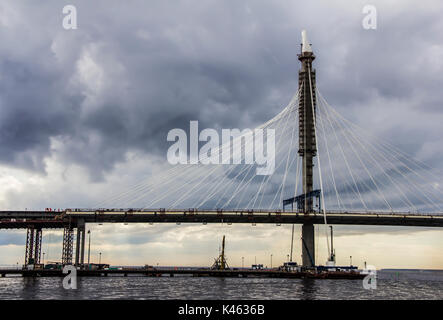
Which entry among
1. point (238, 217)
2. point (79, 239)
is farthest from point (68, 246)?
point (238, 217)

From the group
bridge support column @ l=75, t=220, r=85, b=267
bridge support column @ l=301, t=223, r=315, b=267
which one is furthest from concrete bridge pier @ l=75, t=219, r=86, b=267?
bridge support column @ l=301, t=223, r=315, b=267

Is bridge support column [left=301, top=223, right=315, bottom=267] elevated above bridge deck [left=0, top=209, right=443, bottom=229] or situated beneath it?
situated beneath

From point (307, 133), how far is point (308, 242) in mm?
33485

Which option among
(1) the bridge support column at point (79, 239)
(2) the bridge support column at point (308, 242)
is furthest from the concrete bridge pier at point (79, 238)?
(2) the bridge support column at point (308, 242)

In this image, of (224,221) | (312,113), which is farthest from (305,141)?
(224,221)

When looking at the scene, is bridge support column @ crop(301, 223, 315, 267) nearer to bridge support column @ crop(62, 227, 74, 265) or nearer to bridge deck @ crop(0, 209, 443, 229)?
bridge deck @ crop(0, 209, 443, 229)

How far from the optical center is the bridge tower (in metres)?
135

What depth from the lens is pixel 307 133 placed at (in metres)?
138

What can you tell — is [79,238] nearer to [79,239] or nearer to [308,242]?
[79,239]

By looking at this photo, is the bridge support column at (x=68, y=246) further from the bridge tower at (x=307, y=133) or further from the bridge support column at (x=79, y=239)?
the bridge tower at (x=307, y=133)
